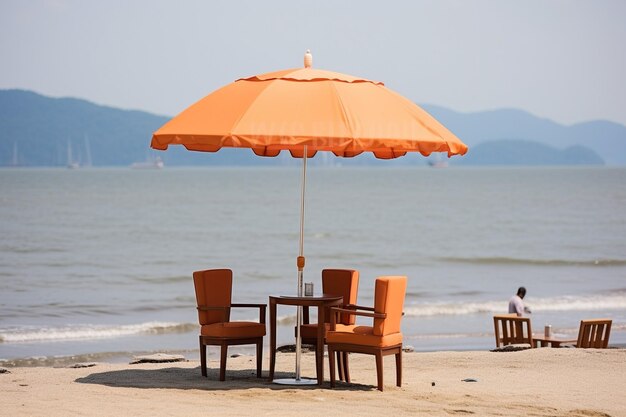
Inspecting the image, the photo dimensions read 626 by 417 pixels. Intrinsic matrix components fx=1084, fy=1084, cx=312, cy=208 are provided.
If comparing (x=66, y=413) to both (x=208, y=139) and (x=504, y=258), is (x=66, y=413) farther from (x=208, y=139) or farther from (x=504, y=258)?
(x=504, y=258)

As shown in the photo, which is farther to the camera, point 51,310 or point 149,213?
point 149,213

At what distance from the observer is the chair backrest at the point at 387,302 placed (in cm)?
814

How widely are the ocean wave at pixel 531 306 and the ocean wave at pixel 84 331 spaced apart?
4.60 metres

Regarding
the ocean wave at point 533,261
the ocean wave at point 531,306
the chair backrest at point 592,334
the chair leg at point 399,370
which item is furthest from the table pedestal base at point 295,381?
the ocean wave at point 533,261

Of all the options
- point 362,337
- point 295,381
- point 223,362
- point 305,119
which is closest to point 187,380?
point 223,362

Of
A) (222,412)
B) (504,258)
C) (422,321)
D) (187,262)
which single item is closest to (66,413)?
(222,412)

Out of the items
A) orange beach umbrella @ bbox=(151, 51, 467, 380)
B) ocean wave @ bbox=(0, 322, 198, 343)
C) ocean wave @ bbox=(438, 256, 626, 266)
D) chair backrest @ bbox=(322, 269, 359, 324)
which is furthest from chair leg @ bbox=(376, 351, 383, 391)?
ocean wave @ bbox=(438, 256, 626, 266)

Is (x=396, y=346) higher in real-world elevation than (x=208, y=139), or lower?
lower

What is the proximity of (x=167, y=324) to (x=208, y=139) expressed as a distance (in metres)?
10.7

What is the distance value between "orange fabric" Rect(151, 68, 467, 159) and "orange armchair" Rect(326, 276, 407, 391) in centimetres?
108

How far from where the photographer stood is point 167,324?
18188 millimetres

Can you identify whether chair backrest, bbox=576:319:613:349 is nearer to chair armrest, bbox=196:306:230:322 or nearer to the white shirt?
the white shirt

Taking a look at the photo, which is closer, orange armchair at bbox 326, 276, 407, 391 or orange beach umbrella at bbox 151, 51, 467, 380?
orange beach umbrella at bbox 151, 51, 467, 380

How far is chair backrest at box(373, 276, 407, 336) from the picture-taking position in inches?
320
